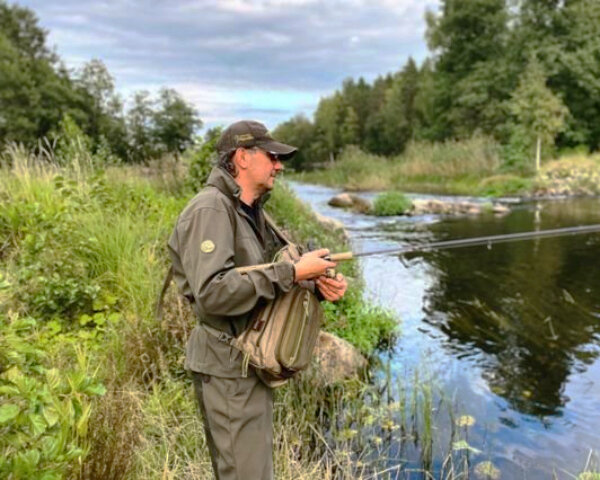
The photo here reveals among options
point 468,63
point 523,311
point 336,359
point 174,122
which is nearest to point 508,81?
point 468,63

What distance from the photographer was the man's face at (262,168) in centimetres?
235

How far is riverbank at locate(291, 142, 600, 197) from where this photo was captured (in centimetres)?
2266

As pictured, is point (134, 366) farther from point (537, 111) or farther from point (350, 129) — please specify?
point (350, 129)

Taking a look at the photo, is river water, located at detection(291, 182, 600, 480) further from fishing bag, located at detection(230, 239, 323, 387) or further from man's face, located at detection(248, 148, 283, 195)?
man's face, located at detection(248, 148, 283, 195)

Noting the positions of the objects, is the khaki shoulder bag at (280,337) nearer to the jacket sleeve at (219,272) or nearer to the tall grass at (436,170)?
the jacket sleeve at (219,272)

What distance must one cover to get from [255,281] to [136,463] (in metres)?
→ 1.47

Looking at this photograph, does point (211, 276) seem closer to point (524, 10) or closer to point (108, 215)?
Result: point (108, 215)

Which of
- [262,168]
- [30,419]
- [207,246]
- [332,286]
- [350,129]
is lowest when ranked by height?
[30,419]

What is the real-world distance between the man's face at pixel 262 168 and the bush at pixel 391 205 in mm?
15413

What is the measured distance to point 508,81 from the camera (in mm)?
37469

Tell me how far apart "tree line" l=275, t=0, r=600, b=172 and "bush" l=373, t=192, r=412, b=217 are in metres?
10.8

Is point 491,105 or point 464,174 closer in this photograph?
point 464,174

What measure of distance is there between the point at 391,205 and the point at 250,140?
51.4 feet

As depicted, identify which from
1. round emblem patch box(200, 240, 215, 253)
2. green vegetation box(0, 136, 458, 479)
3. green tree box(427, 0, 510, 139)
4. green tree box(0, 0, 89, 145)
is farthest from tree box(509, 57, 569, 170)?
round emblem patch box(200, 240, 215, 253)
